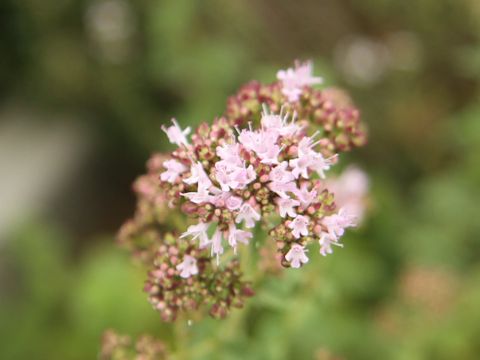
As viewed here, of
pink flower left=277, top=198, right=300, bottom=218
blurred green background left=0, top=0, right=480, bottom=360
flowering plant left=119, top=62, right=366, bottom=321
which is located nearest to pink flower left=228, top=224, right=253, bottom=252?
flowering plant left=119, top=62, right=366, bottom=321

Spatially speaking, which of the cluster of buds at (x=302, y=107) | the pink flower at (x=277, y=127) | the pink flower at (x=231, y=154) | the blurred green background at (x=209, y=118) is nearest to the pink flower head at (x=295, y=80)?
the cluster of buds at (x=302, y=107)

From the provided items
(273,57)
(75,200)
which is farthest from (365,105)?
(75,200)

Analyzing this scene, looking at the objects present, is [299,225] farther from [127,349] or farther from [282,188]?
[127,349]

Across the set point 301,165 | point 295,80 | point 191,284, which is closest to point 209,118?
point 295,80

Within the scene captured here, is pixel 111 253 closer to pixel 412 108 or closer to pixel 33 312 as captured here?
pixel 33 312

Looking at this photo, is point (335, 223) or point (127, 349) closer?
point (335, 223)

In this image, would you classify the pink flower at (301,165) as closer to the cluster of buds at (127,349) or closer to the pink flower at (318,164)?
the pink flower at (318,164)
